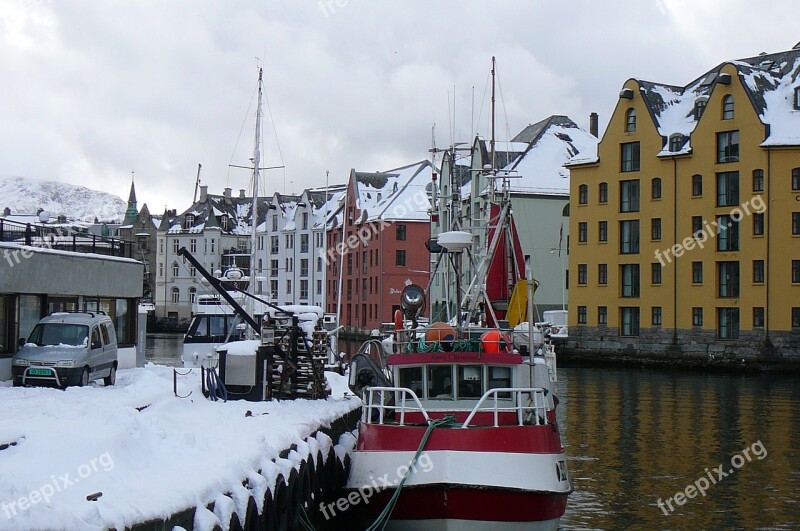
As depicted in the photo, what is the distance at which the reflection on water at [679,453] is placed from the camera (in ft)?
79.0

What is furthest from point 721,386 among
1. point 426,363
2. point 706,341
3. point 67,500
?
point 67,500

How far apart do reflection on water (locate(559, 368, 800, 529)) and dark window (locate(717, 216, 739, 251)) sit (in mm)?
17403

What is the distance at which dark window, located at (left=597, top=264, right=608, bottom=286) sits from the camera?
7931 cm

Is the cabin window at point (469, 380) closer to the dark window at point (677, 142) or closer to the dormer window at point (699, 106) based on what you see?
the dark window at point (677, 142)

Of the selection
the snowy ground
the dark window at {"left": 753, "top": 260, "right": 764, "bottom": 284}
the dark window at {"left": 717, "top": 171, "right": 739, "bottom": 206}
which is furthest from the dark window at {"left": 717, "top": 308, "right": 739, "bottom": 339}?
the snowy ground

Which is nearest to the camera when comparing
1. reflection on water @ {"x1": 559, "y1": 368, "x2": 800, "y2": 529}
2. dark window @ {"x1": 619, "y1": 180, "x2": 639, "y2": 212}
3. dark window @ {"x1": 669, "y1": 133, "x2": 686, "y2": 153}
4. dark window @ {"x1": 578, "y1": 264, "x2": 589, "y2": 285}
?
reflection on water @ {"x1": 559, "y1": 368, "x2": 800, "y2": 529}

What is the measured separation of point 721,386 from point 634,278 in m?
21.7

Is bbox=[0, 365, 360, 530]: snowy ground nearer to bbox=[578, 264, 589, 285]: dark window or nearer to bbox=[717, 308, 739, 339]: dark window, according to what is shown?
bbox=[717, 308, 739, 339]: dark window

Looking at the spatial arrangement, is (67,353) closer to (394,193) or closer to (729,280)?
(729,280)

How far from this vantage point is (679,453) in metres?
32.5

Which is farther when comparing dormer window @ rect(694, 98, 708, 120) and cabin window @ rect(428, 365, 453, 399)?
dormer window @ rect(694, 98, 708, 120)
